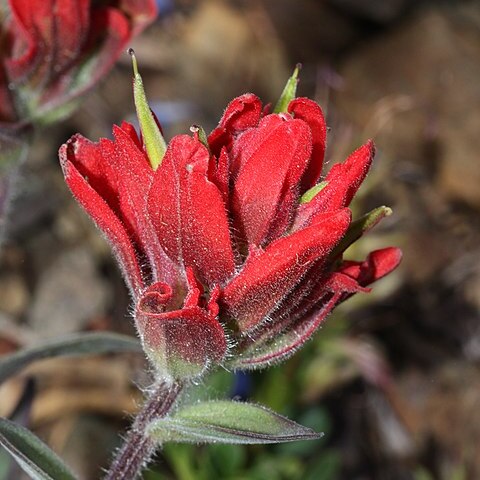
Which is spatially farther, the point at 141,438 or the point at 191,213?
the point at 141,438

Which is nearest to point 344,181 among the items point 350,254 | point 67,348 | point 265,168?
point 265,168

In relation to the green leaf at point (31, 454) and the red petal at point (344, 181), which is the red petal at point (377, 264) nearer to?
the red petal at point (344, 181)

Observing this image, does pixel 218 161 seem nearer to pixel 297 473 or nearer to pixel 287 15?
pixel 297 473

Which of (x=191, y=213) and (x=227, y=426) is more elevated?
(x=191, y=213)

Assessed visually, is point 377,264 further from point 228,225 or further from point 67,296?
point 67,296

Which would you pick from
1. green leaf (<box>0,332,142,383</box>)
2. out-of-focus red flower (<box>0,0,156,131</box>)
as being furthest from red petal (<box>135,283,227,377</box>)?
out-of-focus red flower (<box>0,0,156,131</box>)

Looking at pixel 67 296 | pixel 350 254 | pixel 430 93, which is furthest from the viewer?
pixel 430 93

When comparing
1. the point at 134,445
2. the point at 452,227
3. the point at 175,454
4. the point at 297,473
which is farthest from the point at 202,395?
the point at 452,227

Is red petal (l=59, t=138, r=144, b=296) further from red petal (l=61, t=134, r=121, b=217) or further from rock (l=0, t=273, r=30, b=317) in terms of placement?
rock (l=0, t=273, r=30, b=317)
